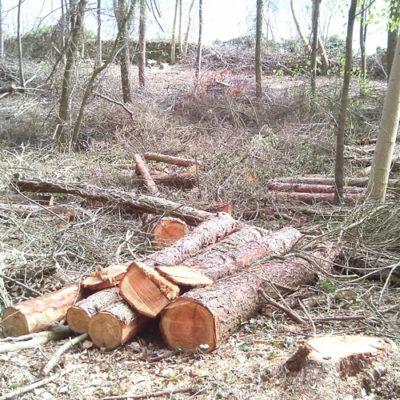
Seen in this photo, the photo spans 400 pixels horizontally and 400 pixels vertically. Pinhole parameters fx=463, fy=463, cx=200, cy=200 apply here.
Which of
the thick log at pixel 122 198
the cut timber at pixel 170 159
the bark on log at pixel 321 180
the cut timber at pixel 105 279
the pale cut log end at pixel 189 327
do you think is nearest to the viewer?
the pale cut log end at pixel 189 327

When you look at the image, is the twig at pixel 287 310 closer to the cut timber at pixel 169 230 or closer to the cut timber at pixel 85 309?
the cut timber at pixel 85 309

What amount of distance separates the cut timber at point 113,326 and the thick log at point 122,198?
2.26m

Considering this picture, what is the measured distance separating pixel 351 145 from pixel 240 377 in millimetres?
8132

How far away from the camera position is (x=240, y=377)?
2826 millimetres

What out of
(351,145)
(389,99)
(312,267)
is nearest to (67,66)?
(351,145)

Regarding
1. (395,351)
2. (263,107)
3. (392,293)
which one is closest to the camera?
(395,351)

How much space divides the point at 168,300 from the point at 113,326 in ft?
1.41

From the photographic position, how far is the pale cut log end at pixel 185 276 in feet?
11.6

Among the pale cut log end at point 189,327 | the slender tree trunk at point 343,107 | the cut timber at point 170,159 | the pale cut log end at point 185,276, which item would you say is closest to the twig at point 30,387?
the pale cut log end at point 189,327

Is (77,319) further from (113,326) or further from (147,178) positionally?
(147,178)

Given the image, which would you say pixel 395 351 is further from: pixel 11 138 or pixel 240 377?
pixel 11 138

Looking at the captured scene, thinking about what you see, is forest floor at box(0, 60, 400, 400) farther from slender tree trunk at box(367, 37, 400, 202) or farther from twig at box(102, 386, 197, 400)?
slender tree trunk at box(367, 37, 400, 202)

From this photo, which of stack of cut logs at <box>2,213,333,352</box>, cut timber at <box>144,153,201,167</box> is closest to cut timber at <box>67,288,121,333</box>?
stack of cut logs at <box>2,213,333,352</box>

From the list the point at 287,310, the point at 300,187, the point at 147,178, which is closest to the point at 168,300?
the point at 287,310
